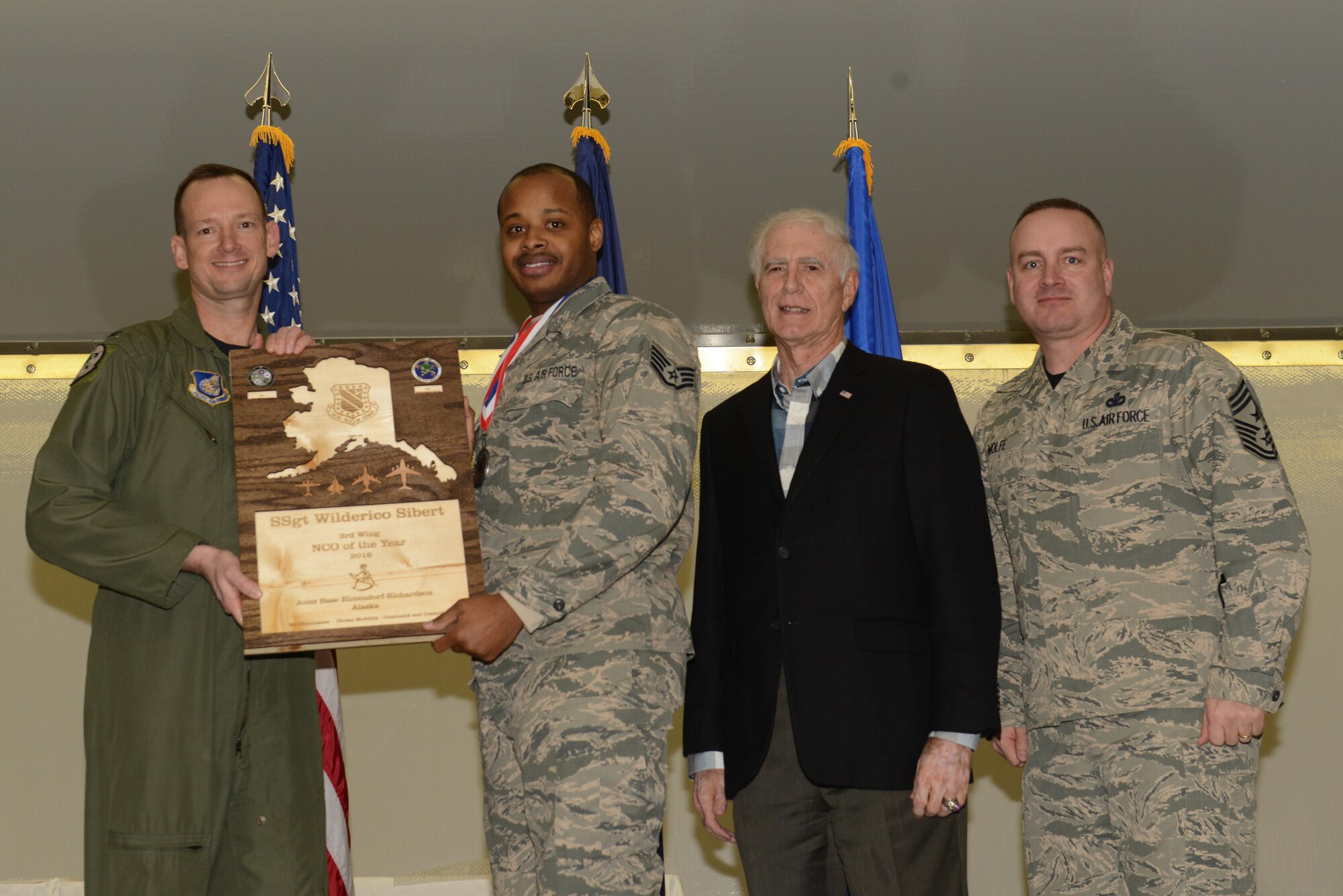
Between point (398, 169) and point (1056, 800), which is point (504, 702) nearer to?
point (1056, 800)

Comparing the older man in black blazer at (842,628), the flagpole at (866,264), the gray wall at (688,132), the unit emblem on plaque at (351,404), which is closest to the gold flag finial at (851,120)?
the flagpole at (866,264)

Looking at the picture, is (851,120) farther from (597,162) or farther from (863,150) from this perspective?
(597,162)

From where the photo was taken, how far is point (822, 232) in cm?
282

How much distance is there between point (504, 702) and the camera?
2.54m

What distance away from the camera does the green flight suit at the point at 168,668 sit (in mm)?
2365

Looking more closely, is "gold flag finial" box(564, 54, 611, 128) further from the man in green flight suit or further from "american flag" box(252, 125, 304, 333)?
the man in green flight suit

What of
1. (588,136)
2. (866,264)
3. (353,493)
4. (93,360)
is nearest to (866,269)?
(866,264)

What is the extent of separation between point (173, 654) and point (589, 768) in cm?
92

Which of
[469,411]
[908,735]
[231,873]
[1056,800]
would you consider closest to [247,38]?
[469,411]

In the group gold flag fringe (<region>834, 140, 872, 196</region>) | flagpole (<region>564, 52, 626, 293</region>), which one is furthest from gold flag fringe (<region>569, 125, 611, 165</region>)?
gold flag fringe (<region>834, 140, 872, 196</region>)

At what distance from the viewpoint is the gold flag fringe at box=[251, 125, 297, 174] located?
378 centimetres

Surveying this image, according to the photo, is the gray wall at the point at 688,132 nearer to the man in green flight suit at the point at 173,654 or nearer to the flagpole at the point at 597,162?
the flagpole at the point at 597,162

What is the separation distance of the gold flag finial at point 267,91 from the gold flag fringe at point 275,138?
0.02 metres

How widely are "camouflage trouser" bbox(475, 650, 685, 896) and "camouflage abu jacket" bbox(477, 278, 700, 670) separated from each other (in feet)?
0.19
